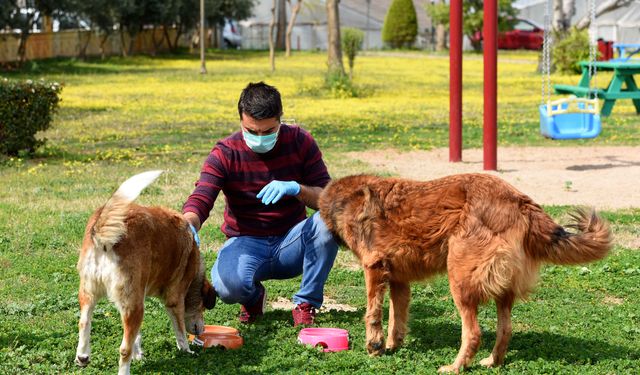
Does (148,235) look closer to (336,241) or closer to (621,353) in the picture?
(336,241)

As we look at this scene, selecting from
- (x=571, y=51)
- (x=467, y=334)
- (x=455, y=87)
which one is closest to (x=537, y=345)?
(x=467, y=334)

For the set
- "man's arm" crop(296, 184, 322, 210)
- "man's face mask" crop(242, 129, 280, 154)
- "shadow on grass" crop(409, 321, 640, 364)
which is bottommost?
"shadow on grass" crop(409, 321, 640, 364)

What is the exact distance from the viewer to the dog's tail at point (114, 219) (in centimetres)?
478

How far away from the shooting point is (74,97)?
2644 cm

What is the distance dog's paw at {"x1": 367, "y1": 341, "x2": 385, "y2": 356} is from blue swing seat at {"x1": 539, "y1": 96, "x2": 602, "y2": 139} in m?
8.42

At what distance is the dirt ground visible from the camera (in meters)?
11.2

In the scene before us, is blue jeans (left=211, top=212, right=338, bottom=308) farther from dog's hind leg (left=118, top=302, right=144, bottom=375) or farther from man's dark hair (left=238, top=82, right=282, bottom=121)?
dog's hind leg (left=118, top=302, right=144, bottom=375)

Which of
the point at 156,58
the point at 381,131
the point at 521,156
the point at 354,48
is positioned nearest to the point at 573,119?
the point at 521,156

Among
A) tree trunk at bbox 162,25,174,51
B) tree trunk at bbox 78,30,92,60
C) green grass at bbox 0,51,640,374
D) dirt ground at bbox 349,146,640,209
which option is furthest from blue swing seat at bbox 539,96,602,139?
tree trunk at bbox 162,25,174,51

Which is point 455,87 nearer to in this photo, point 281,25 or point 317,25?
point 281,25

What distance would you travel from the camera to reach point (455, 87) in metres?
14.0

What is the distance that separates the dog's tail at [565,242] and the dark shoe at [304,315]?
1648mm

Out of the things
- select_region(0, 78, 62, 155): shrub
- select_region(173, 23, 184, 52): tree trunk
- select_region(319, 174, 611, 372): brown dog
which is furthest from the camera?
select_region(173, 23, 184, 52): tree trunk

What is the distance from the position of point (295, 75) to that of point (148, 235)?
32181 millimetres
